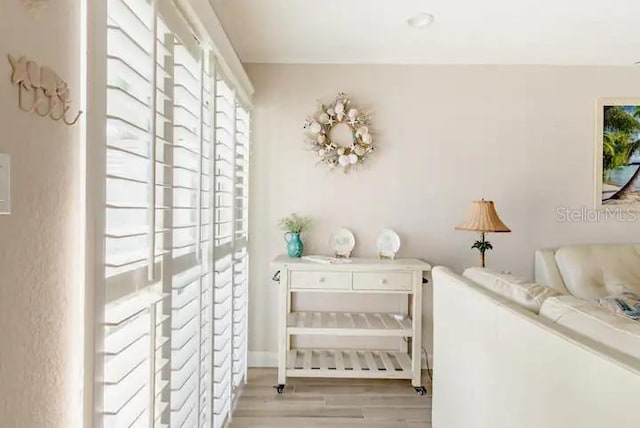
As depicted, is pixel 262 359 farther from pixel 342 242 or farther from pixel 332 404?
pixel 342 242

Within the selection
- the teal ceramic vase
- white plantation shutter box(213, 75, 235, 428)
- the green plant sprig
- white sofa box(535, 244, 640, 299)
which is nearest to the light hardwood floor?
white plantation shutter box(213, 75, 235, 428)

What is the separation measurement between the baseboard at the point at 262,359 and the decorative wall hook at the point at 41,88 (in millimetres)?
2774

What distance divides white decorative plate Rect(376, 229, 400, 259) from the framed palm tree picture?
165cm

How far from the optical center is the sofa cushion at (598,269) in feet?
9.91

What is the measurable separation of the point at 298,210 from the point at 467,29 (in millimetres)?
1713

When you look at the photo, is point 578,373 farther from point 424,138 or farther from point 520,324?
point 424,138

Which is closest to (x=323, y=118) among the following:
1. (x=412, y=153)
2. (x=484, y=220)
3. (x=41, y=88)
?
(x=412, y=153)

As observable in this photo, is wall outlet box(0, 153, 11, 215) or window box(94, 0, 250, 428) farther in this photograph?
window box(94, 0, 250, 428)

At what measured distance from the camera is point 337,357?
3.13 metres

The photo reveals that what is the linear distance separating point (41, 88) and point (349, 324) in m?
2.52

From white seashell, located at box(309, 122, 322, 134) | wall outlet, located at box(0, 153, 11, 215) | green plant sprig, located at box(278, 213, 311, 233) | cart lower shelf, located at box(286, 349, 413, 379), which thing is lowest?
cart lower shelf, located at box(286, 349, 413, 379)

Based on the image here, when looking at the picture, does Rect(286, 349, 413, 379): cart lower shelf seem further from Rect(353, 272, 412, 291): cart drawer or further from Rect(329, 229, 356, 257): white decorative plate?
Rect(329, 229, 356, 257): white decorative plate

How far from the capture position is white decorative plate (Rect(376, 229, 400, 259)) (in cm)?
323

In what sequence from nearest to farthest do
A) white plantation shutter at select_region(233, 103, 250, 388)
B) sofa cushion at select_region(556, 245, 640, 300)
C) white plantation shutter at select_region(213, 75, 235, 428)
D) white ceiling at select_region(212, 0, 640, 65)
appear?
1. white plantation shutter at select_region(213, 75, 235, 428)
2. white ceiling at select_region(212, 0, 640, 65)
3. white plantation shutter at select_region(233, 103, 250, 388)
4. sofa cushion at select_region(556, 245, 640, 300)
